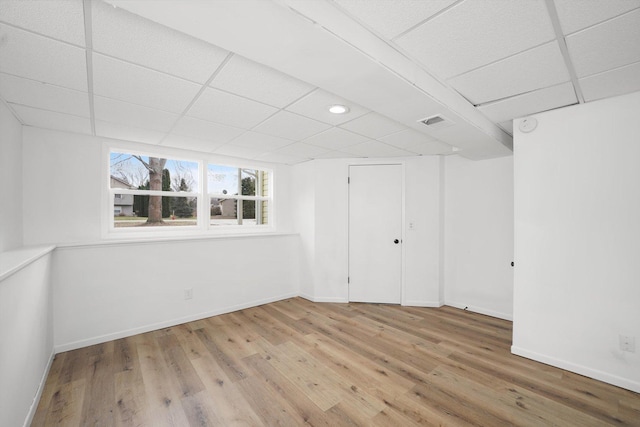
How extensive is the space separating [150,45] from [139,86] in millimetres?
595

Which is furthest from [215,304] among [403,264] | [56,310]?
[403,264]

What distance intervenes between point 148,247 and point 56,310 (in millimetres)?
1022

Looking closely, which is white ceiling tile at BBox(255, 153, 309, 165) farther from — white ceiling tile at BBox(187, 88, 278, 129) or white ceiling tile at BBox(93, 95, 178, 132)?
white ceiling tile at BBox(93, 95, 178, 132)

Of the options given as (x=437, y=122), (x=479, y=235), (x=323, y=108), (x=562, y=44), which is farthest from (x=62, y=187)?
(x=479, y=235)

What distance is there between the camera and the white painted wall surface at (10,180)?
220 centimetres

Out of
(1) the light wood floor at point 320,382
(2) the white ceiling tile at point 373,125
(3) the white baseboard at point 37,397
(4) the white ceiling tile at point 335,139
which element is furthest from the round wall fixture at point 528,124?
(3) the white baseboard at point 37,397

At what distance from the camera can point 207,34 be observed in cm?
136

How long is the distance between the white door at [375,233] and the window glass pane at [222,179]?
79.1 inches

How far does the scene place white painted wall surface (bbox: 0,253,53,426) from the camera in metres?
1.48

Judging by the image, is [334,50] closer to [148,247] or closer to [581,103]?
[581,103]

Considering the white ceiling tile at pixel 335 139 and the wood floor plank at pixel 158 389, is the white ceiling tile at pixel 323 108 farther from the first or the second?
the wood floor plank at pixel 158 389

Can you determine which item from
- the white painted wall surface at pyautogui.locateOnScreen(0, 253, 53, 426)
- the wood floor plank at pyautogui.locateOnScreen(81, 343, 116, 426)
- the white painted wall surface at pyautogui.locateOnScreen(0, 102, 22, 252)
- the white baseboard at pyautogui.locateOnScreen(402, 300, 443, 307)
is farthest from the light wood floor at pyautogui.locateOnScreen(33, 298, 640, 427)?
the white painted wall surface at pyautogui.locateOnScreen(0, 102, 22, 252)

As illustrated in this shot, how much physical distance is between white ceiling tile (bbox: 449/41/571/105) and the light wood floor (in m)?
2.49

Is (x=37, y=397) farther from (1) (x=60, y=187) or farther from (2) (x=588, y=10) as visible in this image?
(2) (x=588, y=10)
